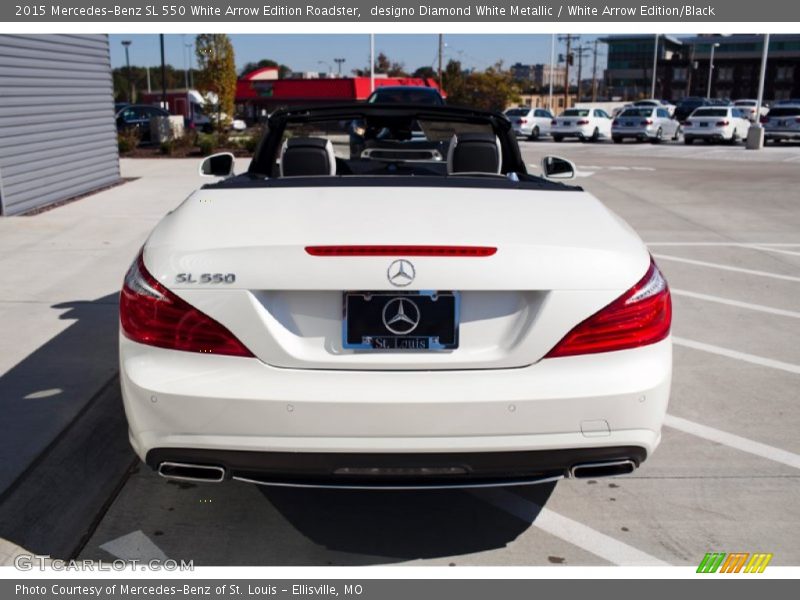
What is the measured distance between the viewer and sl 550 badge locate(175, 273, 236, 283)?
112 inches

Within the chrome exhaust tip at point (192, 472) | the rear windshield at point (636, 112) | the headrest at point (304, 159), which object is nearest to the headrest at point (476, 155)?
the headrest at point (304, 159)

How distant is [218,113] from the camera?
28.6 meters

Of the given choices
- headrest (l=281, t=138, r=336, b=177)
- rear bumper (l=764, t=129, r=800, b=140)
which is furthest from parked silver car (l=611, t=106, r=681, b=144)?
headrest (l=281, t=138, r=336, b=177)

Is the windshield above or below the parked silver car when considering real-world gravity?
above

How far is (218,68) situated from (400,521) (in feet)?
87.2

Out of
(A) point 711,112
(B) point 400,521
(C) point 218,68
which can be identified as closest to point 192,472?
(B) point 400,521

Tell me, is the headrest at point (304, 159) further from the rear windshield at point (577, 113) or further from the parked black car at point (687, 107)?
the parked black car at point (687, 107)

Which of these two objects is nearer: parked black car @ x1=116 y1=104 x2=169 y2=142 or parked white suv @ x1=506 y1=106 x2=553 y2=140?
parked black car @ x1=116 y1=104 x2=169 y2=142

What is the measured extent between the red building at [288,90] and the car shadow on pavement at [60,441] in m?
50.1

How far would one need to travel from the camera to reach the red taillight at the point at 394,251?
2838 mm

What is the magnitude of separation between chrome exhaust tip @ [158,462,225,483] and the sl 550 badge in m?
0.62

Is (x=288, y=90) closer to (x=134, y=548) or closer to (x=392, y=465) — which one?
(x=134, y=548)

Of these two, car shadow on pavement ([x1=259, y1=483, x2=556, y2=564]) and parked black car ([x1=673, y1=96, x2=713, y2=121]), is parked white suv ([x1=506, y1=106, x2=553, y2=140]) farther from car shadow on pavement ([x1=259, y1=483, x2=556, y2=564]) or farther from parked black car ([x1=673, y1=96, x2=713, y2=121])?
car shadow on pavement ([x1=259, y1=483, x2=556, y2=564])
